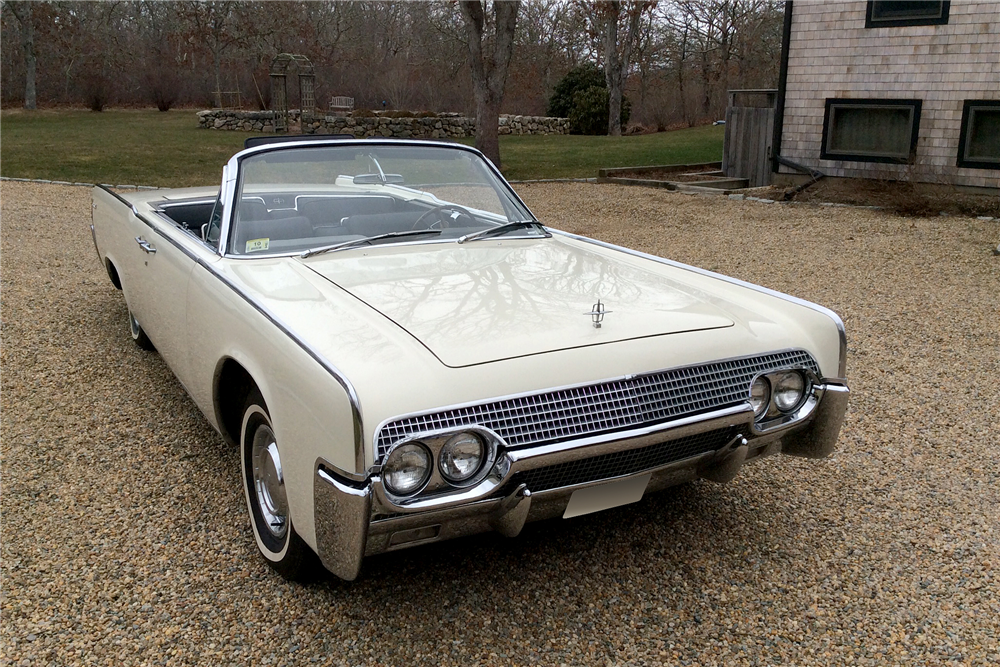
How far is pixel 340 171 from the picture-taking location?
12.8 feet

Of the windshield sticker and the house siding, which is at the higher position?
the house siding

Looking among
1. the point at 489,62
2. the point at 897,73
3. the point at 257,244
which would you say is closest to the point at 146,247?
the point at 257,244

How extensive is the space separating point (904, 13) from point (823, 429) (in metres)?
10.8

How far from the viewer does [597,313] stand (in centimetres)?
265

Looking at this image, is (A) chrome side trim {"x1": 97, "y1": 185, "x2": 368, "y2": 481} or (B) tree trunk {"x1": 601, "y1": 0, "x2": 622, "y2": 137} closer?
(A) chrome side trim {"x1": 97, "y1": 185, "x2": 368, "y2": 481}

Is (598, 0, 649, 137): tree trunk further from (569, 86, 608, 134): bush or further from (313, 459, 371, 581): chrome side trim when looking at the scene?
(313, 459, 371, 581): chrome side trim

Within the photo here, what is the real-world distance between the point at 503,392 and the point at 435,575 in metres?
0.89

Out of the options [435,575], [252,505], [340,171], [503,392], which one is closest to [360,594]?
[435,575]

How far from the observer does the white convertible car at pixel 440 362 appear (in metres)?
2.18

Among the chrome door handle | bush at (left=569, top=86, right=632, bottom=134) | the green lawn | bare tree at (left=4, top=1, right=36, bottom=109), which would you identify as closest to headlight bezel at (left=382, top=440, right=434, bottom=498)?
the chrome door handle

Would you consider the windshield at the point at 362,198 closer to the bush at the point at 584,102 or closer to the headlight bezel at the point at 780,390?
the headlight bezel at the point at 780,390

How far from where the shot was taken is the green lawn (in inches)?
599

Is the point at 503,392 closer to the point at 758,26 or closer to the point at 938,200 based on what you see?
the point at 938,200

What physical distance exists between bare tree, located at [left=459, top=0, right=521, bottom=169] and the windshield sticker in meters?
12.0
